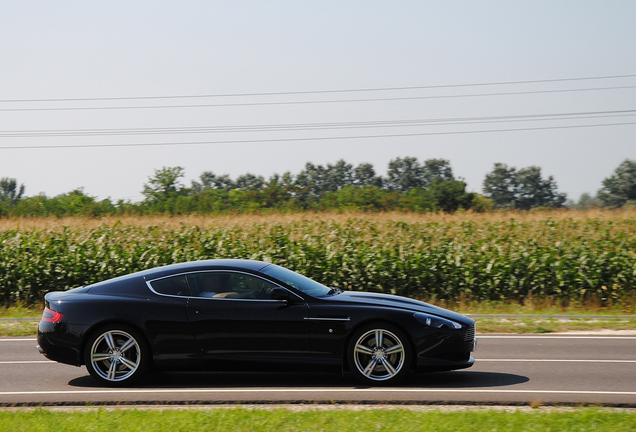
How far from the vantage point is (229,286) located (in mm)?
8000

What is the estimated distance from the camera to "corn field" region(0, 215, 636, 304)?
1697cm

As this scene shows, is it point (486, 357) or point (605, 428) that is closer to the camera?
point (605, 428)

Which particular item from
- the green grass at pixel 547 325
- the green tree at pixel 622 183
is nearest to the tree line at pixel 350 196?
the green tree at pixel 622 183

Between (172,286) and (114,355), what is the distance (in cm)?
106

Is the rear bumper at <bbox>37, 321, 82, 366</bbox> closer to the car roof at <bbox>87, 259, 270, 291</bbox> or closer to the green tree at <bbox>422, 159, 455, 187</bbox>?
the car roof at <bbox>87, 259, 270, 291</bbox>

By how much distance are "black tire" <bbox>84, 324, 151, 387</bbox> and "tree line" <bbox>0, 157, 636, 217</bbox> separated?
18.9m

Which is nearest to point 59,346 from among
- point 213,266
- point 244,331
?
point 213,266

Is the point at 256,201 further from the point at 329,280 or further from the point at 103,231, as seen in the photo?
the point at 329,280

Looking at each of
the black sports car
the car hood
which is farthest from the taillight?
the car hood

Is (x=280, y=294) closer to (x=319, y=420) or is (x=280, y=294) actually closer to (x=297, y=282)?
(x=297, y=282)

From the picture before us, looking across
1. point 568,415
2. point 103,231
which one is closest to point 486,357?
point 568,415

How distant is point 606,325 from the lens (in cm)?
1289

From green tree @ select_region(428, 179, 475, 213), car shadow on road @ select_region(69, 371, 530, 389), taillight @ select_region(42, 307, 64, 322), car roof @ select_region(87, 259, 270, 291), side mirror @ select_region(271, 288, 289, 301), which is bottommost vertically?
car shadow on road @ select_region(69, 371, 530, 389)

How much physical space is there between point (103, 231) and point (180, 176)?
21.7m
